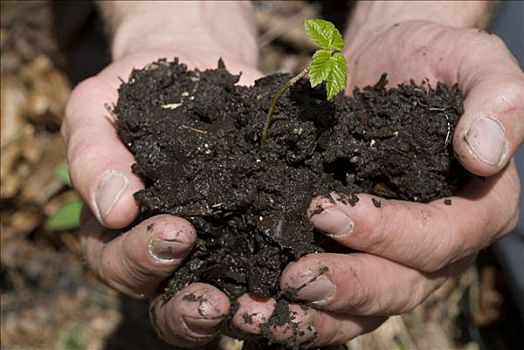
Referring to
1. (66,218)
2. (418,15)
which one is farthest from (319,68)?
(66,218)

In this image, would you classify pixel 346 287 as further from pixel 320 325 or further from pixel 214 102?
pixel 214 102

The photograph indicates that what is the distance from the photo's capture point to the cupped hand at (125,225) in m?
1.58

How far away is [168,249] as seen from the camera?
157 centimetres

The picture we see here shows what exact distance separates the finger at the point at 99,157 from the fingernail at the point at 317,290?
0.45 metres

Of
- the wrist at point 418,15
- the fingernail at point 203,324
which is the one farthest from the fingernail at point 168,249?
the wrist at point 418,15

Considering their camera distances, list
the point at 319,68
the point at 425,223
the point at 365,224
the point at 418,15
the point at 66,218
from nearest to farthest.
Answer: the point at 319,68 → the point at 365,224 → the point at 425,223 → the point at 418,15 → the point at 66,218

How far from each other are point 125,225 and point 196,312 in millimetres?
321

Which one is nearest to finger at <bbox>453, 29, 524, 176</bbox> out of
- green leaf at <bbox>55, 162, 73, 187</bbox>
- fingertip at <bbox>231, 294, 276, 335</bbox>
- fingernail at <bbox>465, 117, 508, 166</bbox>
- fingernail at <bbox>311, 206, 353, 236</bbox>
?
fingernail at <bbox>465, 117, 508, 166</bbox>

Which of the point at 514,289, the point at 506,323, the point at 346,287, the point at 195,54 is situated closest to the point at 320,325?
the point at 346,287

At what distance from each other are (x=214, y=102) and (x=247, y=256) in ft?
1.29

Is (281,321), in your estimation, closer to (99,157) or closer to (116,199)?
(116,199)

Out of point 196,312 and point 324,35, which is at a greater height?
point 324,35

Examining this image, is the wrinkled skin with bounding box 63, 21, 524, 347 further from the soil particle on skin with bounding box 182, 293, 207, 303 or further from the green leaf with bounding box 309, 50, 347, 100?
the green leaf with bounding box 309, 50, 347, 100

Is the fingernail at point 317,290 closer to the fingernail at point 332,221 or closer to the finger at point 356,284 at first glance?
the finger at point 356,284
